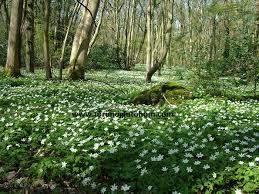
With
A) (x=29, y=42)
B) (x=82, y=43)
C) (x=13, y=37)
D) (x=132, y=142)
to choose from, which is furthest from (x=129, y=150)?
(x=29, y=42)

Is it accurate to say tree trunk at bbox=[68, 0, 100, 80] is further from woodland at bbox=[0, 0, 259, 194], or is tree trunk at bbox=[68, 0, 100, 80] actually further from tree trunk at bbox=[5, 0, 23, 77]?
woodland at bbox=[0, 0, 259, 194]

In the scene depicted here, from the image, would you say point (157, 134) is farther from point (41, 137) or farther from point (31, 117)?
point (31, 117)

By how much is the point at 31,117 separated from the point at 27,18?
805 inches

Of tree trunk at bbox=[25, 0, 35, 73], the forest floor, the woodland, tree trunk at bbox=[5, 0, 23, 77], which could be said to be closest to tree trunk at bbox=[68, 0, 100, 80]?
tree trunk at bbox=[5, 0, 23, 77]

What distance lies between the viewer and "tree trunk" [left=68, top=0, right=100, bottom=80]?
2103 cm

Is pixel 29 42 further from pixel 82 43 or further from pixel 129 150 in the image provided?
pixel 129 150

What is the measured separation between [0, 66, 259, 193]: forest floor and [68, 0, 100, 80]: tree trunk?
1027 cm

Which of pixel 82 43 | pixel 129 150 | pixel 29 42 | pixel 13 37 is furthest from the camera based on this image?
pixel 29 42

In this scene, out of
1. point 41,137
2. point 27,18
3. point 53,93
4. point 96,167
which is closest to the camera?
point 96,167

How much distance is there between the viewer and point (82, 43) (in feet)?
69.3

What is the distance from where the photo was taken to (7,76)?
20547 mm

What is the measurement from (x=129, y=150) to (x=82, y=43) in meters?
14.6


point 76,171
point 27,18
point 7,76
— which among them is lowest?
point 76,171

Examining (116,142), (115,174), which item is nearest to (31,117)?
(116,142)
